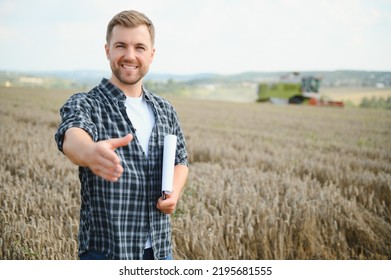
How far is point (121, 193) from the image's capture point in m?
1.42

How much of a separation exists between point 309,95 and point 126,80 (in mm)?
10783

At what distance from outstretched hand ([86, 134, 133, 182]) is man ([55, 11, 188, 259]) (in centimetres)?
26

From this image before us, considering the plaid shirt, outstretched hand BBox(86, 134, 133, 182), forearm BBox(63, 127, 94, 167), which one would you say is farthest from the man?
outstretched hand BBox(86, 134, 133, 182)

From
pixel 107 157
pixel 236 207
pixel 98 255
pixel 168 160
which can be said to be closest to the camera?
pixel 107 157

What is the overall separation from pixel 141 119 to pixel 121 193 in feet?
0.85

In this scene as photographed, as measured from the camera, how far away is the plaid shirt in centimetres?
141

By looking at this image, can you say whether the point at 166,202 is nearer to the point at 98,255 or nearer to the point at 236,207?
the point at 98,255

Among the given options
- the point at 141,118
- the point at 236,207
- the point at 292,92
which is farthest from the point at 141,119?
the point at 292,92

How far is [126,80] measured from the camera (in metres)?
1.47

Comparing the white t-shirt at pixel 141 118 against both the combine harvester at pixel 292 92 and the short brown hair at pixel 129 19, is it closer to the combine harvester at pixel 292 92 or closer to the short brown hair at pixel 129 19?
the short brown hair at pixel 129 19

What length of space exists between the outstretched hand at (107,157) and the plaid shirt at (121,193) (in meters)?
0.28

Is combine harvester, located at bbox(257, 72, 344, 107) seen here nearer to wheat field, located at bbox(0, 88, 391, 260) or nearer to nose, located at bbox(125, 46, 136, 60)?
wheat field, located at bbox(0, 88, 391, 260)
